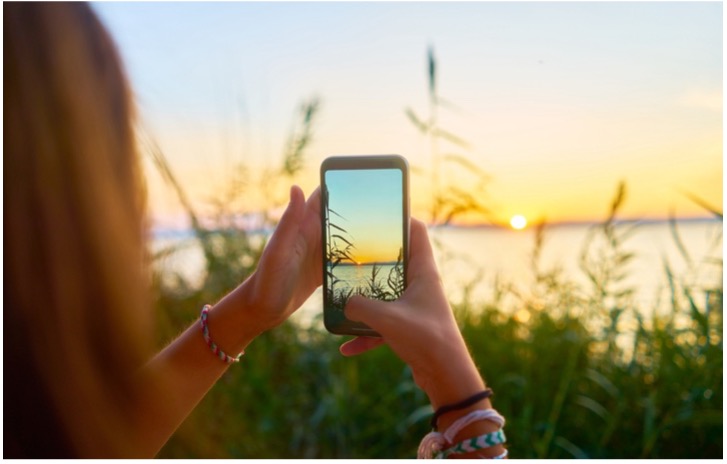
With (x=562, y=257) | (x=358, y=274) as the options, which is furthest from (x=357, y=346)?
(x=562, y=257)

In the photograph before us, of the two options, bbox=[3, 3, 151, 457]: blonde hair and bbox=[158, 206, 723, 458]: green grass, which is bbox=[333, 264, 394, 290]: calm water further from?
bbox=[158, 206, 723, 458]: green grass

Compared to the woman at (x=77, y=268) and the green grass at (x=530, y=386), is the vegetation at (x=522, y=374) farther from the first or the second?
the woman at (x=77, y=268)

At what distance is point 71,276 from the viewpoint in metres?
0.71

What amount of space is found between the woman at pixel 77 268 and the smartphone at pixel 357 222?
6.2 inches

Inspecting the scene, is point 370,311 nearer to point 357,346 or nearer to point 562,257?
point 357,346

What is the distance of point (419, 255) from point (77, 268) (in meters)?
0.40

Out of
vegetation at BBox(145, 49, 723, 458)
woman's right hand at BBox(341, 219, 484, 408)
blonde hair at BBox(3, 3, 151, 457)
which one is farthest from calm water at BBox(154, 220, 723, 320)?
blonde hair at BBox(3, 3, 151, 457)

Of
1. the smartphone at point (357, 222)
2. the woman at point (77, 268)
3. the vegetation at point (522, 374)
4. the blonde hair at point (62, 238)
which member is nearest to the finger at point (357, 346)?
the smartphone at point (357, 222)

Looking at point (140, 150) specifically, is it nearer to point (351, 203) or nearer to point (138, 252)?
point (138, 252)

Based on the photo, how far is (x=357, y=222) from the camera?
95 centimetres

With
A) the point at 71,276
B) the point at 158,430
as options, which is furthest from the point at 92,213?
the point at 158,430

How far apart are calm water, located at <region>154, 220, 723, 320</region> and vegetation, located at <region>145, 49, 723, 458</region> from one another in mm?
21

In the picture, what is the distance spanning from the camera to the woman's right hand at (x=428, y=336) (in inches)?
27.9

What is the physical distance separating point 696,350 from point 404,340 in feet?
3.64
